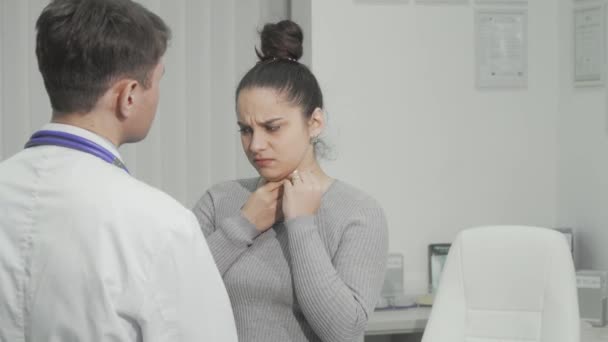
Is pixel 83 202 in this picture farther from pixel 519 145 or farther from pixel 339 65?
pixel 519 145

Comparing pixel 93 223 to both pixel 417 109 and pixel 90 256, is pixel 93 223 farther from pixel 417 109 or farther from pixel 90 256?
pixel 417 109

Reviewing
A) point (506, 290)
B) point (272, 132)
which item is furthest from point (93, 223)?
point (506, 290)

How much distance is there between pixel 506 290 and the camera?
9.11 ft

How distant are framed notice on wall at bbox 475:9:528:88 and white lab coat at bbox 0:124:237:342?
2667mm

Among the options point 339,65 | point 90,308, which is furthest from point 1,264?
point 339,65

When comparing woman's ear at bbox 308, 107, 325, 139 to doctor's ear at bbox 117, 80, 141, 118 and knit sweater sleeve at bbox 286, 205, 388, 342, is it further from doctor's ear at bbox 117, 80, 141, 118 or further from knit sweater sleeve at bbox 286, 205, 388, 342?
doctor's ear at bbox 117, 80, 141, 118

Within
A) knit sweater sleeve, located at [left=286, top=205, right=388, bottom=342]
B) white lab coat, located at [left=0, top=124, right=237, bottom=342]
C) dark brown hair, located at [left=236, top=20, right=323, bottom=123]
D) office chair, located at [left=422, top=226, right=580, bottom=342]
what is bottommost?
office chair, located at [left=422, top=226, right=580, bottom=342]

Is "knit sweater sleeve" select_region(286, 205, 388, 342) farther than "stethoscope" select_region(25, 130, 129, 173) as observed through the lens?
Yes

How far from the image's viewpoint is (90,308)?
1215 mm

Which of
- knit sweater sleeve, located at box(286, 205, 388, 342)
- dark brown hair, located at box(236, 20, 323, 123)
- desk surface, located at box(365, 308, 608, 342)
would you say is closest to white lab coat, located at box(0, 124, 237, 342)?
knit sweater sleeve, located at box(286, 205, 388, 342)

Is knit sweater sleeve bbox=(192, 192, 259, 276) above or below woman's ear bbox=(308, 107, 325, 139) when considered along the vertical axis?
below

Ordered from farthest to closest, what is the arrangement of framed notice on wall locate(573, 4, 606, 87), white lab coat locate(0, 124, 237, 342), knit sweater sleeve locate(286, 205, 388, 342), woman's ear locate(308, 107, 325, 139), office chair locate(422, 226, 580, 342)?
1. framed notice on wall locate(573, 4, 606, 87)
2. office chair locate(422, 226, 580, 342)
3. woman's ear locate(308, 107, 325, 139)
4. knit sweater sleeve locate(286, 205, 388, 342)
5. white lab coat locate(0, 124, 237, 342)

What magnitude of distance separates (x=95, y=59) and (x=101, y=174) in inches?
6.1

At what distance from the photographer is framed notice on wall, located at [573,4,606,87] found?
3.54 m
